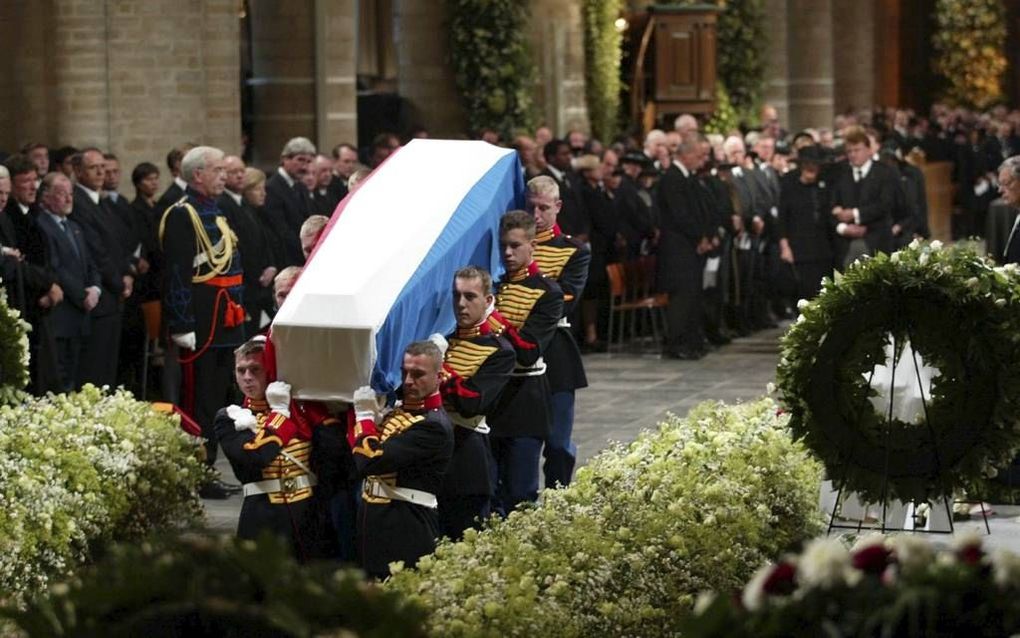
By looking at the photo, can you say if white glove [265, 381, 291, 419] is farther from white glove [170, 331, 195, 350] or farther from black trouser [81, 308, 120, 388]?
black trouser [81, 308, 120, 388]

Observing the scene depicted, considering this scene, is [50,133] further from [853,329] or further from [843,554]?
[843,554]

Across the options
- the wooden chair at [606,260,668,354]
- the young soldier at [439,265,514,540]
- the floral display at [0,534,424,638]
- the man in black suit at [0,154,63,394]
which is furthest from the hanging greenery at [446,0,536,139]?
the floral display at [0,534,424,638]

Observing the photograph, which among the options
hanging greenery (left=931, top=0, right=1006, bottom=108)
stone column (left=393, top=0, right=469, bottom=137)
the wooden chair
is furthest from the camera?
hanging greenery (left=931, top=0, right=1006, bottom=108)

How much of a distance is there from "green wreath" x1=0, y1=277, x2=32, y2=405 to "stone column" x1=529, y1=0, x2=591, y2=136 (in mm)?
14212

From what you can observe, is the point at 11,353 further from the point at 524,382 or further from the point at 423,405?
the point at 423,405

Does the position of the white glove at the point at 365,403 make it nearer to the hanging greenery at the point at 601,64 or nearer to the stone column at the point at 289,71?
the stone column at the point at 289,71

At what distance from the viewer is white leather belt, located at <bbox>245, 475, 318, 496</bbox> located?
24.9 ft

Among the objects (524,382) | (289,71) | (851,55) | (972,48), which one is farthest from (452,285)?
(972,48)

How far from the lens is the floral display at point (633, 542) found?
21.2ft

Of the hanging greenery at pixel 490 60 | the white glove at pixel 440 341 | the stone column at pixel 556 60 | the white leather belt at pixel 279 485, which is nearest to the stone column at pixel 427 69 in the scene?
the hanging greenery at pixel 490 60

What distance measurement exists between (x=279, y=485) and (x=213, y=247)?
3.90 metres

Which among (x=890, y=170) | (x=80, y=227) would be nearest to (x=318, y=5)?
(x=890, y=170)

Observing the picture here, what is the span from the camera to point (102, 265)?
490 inches

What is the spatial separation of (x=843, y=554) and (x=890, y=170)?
13498 millimetres
